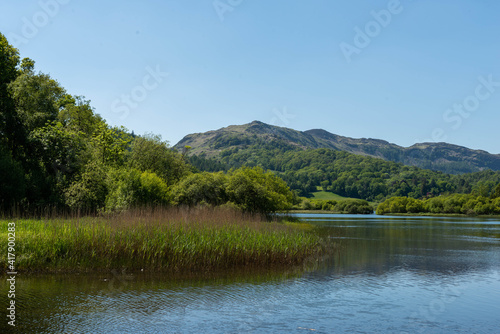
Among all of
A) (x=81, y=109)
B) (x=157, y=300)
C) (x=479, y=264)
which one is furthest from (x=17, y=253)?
(x=81, y=109)

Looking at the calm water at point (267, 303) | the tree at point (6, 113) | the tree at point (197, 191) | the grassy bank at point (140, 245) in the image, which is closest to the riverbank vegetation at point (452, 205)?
the tree at point (197, 191)

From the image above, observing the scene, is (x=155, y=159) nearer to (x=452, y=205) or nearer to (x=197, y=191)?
(x=197, y=191)

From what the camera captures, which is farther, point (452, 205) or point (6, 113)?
point (452, 205)

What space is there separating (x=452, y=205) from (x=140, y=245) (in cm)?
16145

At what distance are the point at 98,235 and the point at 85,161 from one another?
24.5m

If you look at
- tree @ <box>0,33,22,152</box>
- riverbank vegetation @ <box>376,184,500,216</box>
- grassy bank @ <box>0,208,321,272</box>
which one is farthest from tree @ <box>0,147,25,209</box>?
riverbank vegetation @ <box>376,184,500,216</box>

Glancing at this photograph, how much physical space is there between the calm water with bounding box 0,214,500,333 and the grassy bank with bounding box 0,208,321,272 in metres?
1.24

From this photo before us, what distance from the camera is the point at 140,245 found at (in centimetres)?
2169

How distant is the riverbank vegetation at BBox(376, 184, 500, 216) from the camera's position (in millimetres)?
146125

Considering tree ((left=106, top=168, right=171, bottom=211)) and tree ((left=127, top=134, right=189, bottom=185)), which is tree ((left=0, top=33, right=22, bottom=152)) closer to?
tree ((left=106, top=168, right=171, bottom=211))

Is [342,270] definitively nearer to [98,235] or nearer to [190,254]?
[190,254]

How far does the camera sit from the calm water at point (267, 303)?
518 inches

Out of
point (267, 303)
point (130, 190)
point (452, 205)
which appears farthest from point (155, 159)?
point (452, 205)

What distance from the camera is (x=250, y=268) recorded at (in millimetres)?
23766
